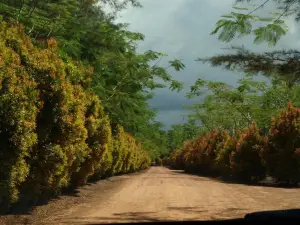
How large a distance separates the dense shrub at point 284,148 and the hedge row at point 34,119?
39.1 ft

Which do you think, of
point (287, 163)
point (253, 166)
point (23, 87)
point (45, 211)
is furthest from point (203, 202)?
point (253, 166)

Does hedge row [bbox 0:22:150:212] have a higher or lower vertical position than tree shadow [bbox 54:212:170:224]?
higher

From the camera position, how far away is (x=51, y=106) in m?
11.6

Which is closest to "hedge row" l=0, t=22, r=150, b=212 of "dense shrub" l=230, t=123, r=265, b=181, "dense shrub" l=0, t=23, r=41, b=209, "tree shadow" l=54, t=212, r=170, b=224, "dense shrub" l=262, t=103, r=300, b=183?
"dense shrub" l=0, t=23, r=41, b=209

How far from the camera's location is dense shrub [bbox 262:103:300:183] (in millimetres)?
21875

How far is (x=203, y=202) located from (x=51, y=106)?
19.6 feet

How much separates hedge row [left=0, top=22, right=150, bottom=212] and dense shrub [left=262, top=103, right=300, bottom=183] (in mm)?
11920

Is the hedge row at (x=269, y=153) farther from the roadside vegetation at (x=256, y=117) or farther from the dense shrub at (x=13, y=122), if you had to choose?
the dense shrub at (x=13, y=122)

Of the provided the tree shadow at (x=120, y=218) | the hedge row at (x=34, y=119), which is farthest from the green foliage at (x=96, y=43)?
the tree shadow at (x=120, y=218)

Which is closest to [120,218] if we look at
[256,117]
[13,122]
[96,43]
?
[13,122]

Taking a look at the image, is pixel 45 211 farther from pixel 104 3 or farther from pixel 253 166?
pixel 253 166

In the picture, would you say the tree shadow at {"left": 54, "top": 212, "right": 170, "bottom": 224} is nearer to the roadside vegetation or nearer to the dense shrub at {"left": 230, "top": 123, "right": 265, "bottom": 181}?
the roadside vegetation

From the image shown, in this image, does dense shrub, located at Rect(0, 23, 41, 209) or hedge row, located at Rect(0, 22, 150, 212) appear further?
hedge row, located at Rect(0, 22, 150, 212)

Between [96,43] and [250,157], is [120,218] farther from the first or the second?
[250,157]
